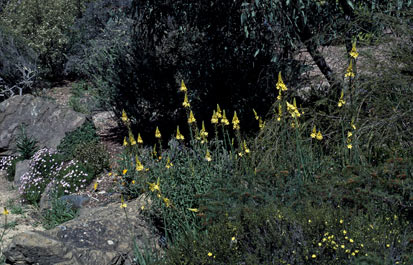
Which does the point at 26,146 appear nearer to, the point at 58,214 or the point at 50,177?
the point at 50,177

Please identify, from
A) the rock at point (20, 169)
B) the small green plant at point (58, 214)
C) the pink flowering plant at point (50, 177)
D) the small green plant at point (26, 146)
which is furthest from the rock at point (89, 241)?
the small green plant at point (26, 146)

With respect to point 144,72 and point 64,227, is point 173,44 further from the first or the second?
point 64,227

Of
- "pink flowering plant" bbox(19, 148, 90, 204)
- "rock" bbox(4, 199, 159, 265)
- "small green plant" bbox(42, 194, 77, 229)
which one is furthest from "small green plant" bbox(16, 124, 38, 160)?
"rock" bbox(4, 199, 159, 265)

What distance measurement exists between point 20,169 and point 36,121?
1.21 metres

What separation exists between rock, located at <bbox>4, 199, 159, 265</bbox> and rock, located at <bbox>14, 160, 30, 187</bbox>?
316 cm

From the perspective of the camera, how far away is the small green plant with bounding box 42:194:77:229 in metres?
5.86

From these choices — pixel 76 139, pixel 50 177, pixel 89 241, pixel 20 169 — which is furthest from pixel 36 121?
pixel 89 241

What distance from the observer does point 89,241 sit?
4.32m

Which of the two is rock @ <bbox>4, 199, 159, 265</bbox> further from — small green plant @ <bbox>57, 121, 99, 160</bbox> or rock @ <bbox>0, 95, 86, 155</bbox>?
rock @ <bbox>0, 95, 86, 155</bbox>

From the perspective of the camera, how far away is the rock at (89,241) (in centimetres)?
386

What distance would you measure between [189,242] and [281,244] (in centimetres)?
73

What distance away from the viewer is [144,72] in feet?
26.8

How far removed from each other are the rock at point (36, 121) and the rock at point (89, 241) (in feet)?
12.3

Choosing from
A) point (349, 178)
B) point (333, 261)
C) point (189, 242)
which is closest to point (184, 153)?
point (189, 242)
